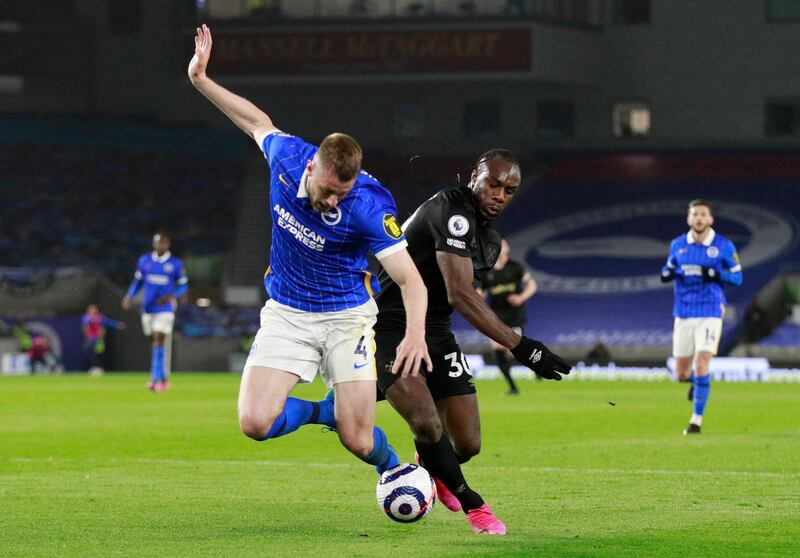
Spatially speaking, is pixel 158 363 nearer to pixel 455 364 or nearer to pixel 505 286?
pixel 505 286

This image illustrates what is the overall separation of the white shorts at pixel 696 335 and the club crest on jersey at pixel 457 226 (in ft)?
29.3

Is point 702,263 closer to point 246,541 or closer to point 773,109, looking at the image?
point 246,541

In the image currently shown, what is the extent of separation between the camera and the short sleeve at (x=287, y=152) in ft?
29.3

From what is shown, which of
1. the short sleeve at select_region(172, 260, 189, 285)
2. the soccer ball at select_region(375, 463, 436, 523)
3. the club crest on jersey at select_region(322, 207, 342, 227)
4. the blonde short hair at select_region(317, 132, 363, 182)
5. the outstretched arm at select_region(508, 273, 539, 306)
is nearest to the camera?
the blonde short hair at select_region(317, 132, 363, 182)

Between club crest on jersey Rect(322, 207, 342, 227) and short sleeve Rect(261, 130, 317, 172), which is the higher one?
short sleeve Rect(261, 130, 317, 172)

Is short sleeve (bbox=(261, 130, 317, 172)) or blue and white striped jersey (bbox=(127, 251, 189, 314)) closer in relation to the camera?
short sleeve (bbox=(261, 130, 317, 172))

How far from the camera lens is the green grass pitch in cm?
872

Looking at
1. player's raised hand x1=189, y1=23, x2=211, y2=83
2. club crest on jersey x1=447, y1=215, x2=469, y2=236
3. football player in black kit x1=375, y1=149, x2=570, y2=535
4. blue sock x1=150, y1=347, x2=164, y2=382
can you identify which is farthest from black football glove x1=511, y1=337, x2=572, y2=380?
blue sock x1=150, y1=347, x2=164, y2=382

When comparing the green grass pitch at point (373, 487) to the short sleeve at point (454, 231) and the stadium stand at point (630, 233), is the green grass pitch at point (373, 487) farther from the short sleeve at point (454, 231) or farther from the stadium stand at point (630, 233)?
Result: the stadium stand at point (630, 233)

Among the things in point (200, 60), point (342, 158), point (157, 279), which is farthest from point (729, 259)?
point (157, 279)

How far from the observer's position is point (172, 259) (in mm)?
26672

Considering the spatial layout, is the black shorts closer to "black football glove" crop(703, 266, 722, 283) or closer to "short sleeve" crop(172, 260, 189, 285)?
"black football glove" crop(703, 266, 722, 283)

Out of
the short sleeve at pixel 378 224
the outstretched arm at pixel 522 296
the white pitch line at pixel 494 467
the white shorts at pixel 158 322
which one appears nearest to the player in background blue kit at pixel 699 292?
the white pitch line at pixel 494 467

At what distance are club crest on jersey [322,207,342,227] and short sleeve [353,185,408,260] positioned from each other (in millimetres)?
101
